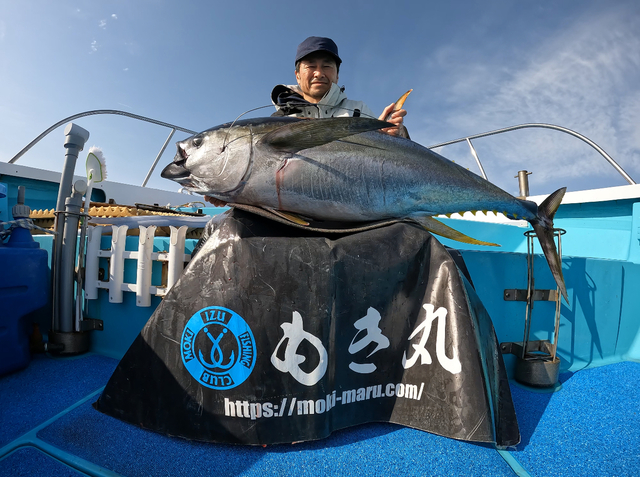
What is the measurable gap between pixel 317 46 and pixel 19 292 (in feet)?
7.89

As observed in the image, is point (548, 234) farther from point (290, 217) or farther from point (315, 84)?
point (315, 84)

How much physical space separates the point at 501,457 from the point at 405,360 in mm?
444

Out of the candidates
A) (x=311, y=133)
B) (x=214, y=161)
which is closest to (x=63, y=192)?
(x=214, y=161)

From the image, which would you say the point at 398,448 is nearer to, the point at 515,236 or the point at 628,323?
the point at 628,323

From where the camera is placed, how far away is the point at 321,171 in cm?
130

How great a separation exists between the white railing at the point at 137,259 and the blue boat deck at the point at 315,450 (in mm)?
599

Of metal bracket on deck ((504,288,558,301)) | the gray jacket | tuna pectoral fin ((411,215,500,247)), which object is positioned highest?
the gray jacket

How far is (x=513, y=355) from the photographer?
1.90 metres

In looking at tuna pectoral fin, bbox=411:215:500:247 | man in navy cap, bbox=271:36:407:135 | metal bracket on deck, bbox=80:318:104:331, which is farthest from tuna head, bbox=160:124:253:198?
metal bracket on deck, bbox=80:318:104:331

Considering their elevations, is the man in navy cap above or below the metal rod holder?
above

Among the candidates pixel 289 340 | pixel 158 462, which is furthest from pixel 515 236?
pixel 158 462

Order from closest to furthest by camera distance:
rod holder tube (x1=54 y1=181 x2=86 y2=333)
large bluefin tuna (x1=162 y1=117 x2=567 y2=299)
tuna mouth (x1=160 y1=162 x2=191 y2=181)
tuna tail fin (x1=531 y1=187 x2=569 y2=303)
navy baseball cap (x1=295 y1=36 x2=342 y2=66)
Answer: large bluefin tuna (x1=162 y1=117 x2=567 y2=299), tuna mouth (x1=160 y1=162 x2=191 y2=181), tuna tail fin (x1=531 y1=187 x2=569 y2=303), rod holder tube (x1=54 y1=181 x2=86 y2=333), navy baseball cap (x1=295 y1=36 x2=342 y2=66)

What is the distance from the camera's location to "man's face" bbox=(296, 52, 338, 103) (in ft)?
7.39

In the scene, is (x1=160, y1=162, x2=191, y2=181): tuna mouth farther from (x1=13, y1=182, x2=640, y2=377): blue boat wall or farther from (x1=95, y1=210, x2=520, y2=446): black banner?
(x1=13, y1=182, x2=640, y2=377): blue boat wall
